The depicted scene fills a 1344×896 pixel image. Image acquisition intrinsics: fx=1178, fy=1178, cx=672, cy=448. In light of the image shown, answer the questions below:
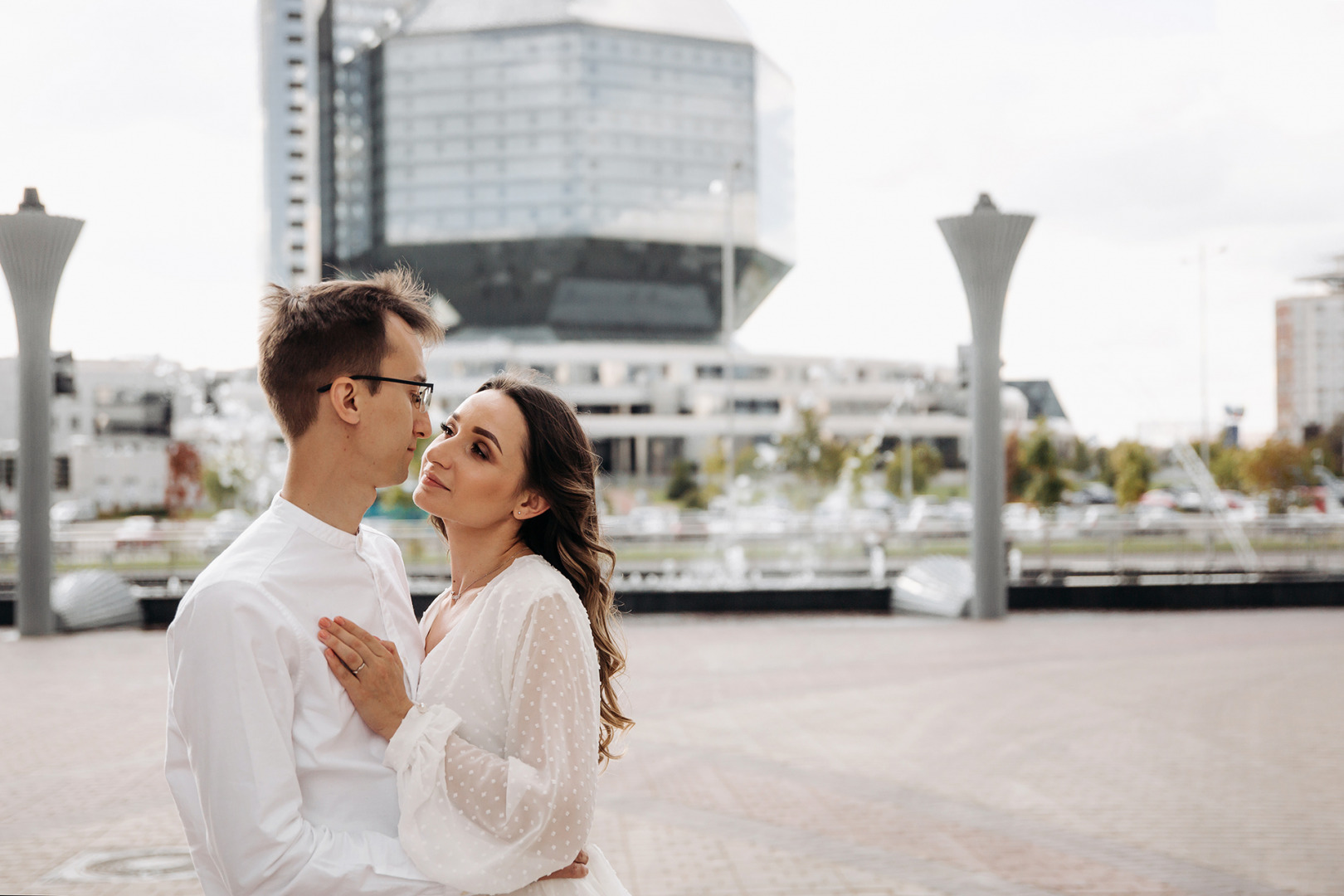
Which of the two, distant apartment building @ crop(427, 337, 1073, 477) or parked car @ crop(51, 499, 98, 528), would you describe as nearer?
parked car @ crop(51, 499, 98, 528)

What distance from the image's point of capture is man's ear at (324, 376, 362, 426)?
217 cm

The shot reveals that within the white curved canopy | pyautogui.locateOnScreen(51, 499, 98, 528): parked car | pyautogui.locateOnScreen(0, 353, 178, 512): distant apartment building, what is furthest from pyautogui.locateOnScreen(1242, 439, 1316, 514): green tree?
the white curved canopy

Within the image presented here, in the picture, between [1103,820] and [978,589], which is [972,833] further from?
[978,589]

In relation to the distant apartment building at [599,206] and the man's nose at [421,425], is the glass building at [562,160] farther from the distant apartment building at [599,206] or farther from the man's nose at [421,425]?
the man's nose at [421,425]

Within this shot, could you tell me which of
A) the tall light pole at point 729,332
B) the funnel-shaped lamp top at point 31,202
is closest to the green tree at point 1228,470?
the tall light pole at point 729,332

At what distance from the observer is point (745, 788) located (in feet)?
24.6

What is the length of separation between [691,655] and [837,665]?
167 centimetres

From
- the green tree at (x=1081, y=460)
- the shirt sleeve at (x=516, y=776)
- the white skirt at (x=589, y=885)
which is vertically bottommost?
the green tree at (x=1081, y=460)

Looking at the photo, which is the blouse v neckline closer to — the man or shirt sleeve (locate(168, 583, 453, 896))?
the man

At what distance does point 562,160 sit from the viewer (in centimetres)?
7975

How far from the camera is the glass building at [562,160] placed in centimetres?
7912

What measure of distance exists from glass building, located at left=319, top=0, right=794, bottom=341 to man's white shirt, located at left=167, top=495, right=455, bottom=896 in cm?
7757

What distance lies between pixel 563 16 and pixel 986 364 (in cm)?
6983

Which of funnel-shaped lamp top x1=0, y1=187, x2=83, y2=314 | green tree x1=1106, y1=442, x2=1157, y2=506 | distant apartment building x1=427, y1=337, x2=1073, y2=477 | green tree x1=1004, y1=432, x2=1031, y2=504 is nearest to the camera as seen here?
funnel-shaped lamp top x1=0, y1=187, x2=83, y2=314
